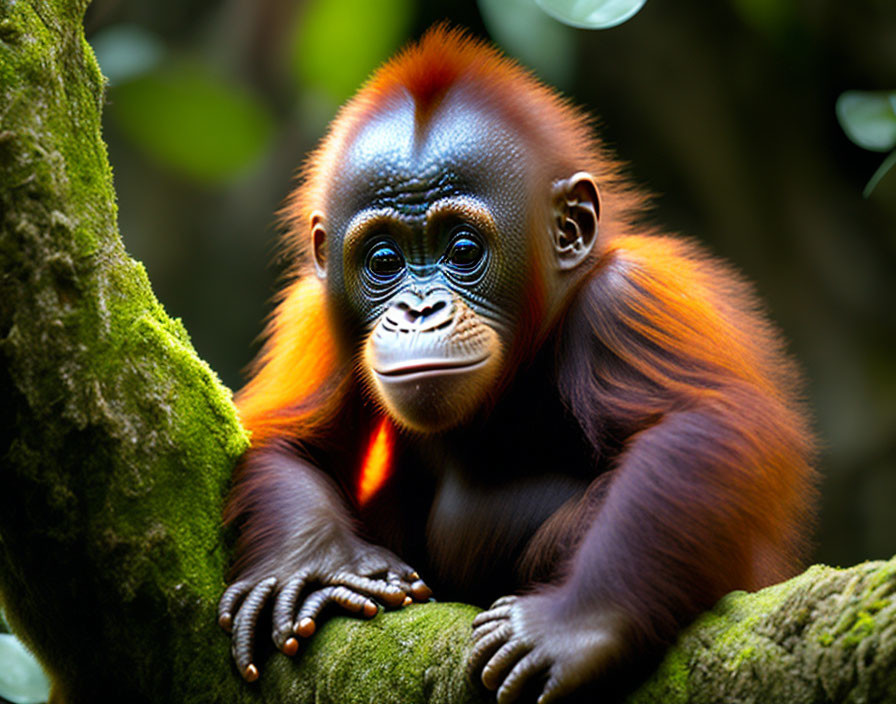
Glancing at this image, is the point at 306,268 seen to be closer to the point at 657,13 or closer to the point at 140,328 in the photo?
the point at 140,328

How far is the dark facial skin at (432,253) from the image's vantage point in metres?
2.98

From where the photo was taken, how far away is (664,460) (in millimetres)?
2607

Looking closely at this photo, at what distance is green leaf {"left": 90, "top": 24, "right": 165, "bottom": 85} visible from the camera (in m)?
6.48

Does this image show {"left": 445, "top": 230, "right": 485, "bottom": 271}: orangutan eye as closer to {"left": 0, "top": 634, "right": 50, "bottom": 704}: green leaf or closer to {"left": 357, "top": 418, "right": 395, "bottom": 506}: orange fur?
{"left": 357, "top": 418, "right": 395, "bottom": 506}: orange fur

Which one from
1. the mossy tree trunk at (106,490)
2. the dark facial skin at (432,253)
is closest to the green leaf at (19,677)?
the mossy tree trunk at (106,490)

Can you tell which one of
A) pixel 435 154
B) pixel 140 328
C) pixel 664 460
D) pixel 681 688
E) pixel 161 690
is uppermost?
pixel 435 154

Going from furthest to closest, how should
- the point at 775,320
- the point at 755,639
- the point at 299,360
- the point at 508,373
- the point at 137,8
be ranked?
the point at 137,8
the point at 775,320
the point at 299,360
the point at 508,373
the point at 755,639

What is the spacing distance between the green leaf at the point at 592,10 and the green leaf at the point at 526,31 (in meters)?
1.40

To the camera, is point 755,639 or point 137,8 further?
point 137,8

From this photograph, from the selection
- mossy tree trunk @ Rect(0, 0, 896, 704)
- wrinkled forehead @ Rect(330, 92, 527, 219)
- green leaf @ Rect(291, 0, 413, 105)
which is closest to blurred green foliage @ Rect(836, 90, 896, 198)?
wrinkled forehead @ Rect(330, 92, 527, 219)

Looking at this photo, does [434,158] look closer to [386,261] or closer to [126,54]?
[386,261]

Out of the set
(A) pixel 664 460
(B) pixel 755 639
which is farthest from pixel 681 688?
(A) pixel 664 460

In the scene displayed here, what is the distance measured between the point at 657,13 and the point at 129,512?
6.20 m

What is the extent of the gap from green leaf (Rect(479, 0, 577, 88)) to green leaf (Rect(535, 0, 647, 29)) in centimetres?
140
